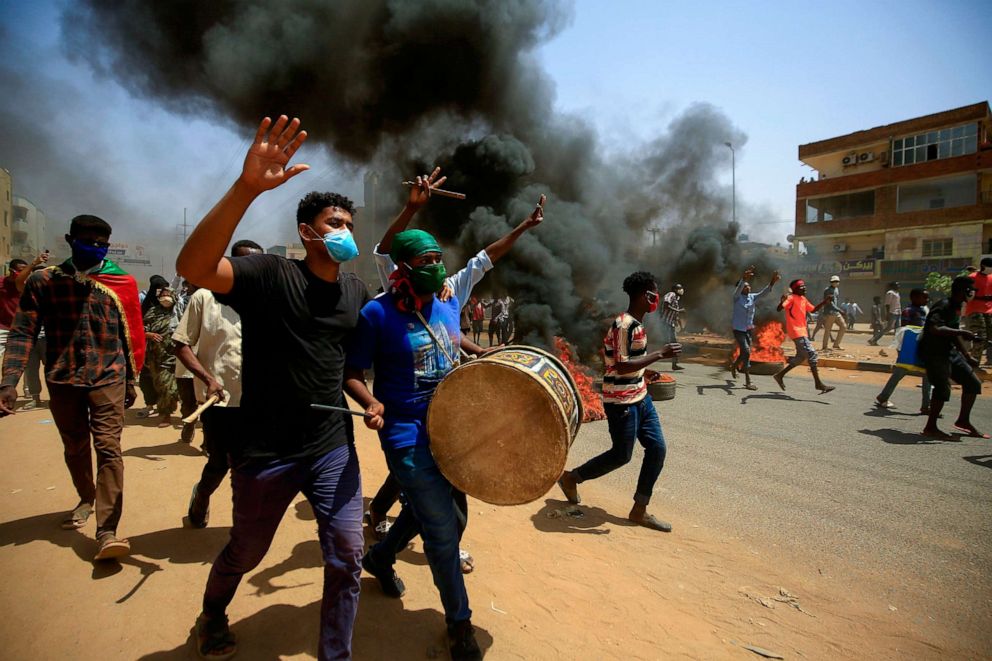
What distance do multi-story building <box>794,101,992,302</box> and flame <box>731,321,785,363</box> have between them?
2107cm

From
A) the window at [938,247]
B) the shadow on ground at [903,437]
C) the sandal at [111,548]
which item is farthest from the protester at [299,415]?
the window at [938,247]

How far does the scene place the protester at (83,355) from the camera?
3.29 m

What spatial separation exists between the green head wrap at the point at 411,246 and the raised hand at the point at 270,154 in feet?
2.19

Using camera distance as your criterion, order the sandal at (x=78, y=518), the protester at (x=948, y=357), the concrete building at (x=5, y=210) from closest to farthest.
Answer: the sandal at (x=78, y=518) → the protester at (x=948, y=357) → the concrete building at (x=5, y=210)

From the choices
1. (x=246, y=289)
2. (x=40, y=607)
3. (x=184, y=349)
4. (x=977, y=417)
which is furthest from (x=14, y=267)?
(x=977, y=417)

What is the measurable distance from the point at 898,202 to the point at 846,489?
35496 mm

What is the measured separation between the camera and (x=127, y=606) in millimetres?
2811

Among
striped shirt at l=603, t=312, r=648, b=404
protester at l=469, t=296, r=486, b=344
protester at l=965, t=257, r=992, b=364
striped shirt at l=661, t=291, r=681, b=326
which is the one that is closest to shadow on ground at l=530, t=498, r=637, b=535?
striped shirt at l=603, t=312, r=648, b=404

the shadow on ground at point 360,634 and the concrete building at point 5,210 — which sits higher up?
the concrete building at point 5,210

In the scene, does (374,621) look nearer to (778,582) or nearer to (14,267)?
(778,582)

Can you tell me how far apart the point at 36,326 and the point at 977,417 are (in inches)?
423

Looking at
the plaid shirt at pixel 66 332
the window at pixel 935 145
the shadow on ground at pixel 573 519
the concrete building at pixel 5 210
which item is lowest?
the shadow on ground at pixel 573 519

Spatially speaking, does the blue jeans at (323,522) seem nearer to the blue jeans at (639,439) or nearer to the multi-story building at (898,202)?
the blue jeans at (639,439)

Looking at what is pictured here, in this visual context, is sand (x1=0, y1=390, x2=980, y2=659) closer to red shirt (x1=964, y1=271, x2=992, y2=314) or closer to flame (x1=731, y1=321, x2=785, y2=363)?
flame (x1=731, y1=321, x2=785, y2=363)
